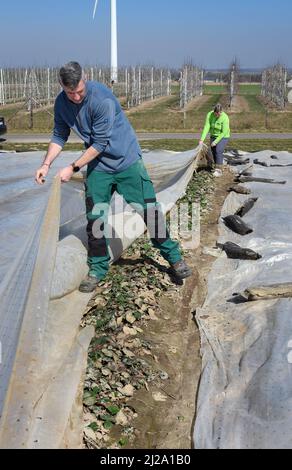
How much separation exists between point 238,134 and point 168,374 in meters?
18.0

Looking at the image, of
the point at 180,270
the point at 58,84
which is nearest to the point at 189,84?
the point at 58,84

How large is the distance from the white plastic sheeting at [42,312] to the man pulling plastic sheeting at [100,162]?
171mm

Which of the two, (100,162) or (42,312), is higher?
(100,162)

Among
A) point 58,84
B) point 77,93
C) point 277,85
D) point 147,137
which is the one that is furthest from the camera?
point 58,84

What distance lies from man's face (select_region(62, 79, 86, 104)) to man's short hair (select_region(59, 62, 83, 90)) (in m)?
0.03

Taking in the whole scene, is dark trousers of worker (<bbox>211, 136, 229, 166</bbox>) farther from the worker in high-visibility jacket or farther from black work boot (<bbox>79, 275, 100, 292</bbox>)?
black work boot (<bbox>79, 275, 100, 292</bbox>)

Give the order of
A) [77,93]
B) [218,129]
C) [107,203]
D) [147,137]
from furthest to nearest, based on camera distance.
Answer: [147,137] < [218,129] < [107,203] < [77,93]

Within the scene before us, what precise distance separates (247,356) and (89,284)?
147 cm

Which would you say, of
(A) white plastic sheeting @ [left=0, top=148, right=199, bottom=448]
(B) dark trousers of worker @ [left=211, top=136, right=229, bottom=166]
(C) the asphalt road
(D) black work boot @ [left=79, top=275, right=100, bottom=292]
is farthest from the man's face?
(C) the asphalt road

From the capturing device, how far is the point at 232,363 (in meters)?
3.31

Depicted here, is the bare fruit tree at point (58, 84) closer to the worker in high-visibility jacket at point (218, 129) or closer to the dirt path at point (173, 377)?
the worker in high-visibility jacket at point (218, 129)

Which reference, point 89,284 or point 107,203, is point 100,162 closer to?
point 107,203

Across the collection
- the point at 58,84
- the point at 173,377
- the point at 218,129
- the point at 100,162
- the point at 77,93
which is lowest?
the point at 173,377

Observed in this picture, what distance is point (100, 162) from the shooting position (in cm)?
411
